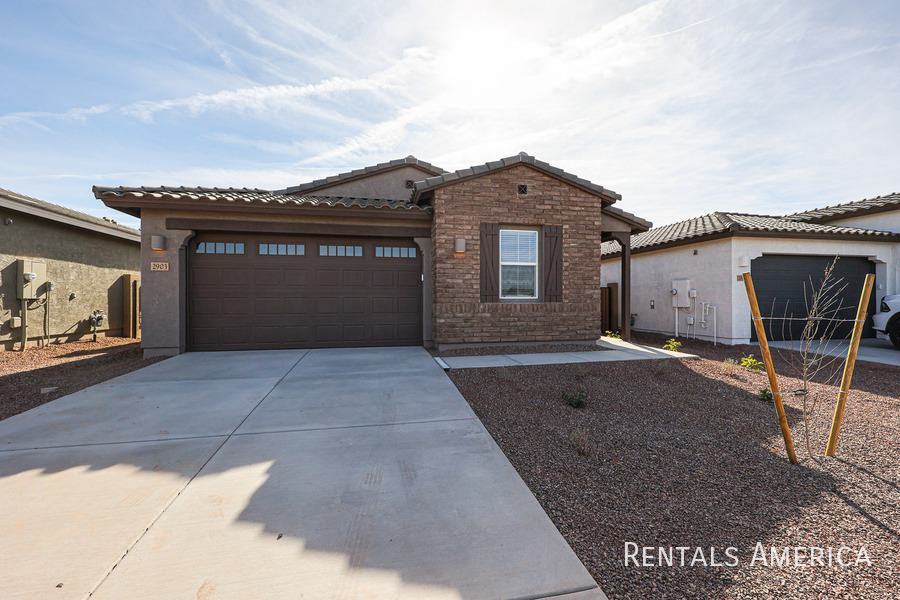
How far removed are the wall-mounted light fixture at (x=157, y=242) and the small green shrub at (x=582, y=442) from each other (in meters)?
8.37

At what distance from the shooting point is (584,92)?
7.53 metres

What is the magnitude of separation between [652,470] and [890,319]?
1091 centimetres

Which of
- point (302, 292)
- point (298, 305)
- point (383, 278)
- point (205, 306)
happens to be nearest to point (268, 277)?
point (302, 292)

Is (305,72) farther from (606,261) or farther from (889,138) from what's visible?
(889,138)

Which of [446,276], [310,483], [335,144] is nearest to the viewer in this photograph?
[310,483]

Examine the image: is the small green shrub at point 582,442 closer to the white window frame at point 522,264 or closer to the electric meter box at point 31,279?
the white window frame at point 522,264

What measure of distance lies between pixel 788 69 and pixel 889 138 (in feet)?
13.1

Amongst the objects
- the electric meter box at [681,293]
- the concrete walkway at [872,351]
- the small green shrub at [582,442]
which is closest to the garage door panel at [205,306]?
the small green shrub at [582,442]

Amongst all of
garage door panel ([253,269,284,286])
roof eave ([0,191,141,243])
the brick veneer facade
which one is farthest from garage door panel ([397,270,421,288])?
roof eave ([0,191,141,243])

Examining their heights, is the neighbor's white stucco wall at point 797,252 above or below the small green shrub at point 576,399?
above

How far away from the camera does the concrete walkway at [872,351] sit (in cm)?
739

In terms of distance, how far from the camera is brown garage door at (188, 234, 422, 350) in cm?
790

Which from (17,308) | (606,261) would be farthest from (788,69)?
(17,308)

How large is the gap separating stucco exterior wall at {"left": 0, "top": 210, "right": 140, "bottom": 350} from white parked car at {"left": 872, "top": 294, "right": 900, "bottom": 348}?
2085cm
